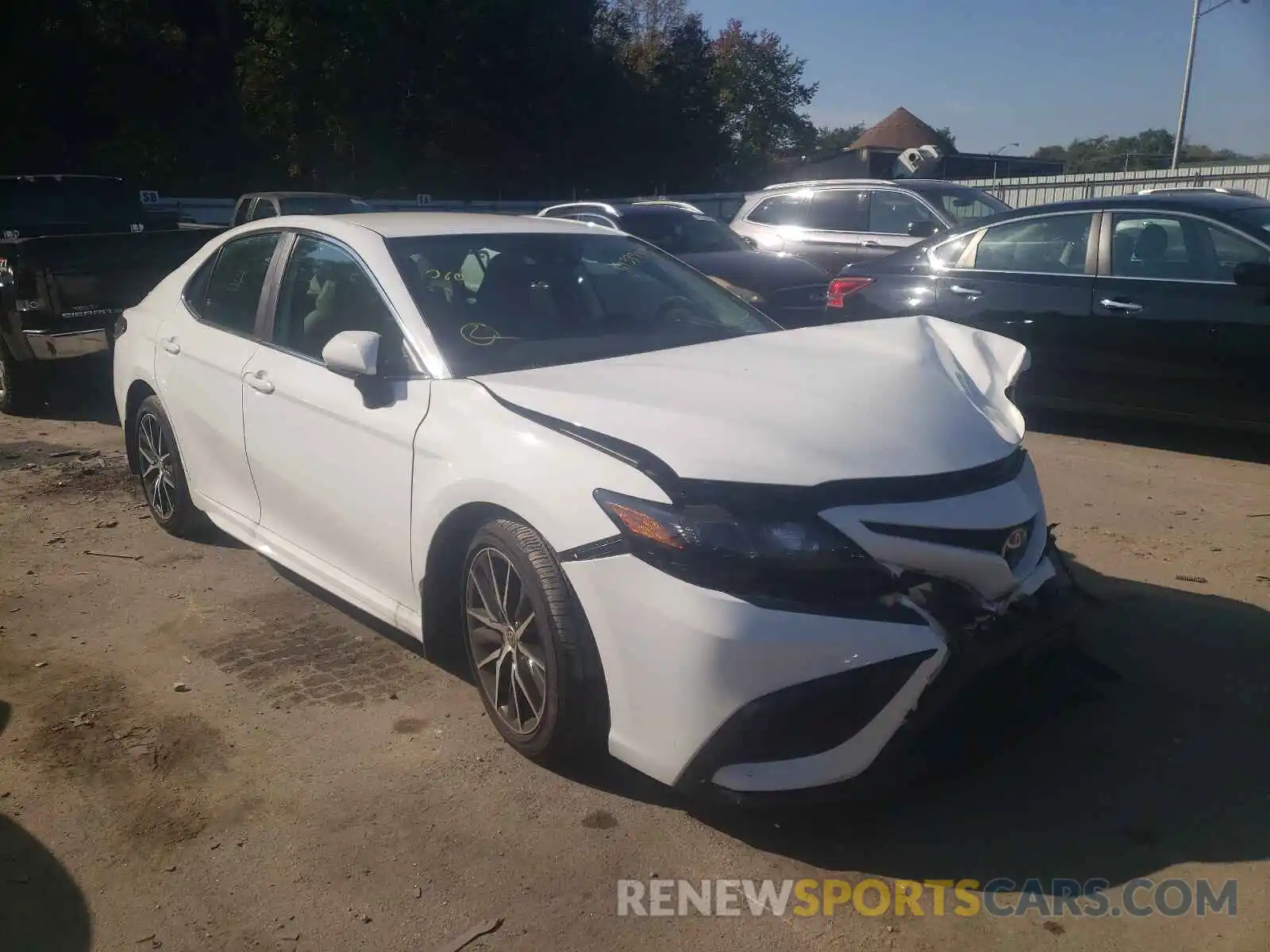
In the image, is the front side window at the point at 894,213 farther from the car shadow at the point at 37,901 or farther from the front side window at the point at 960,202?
the car shadow at the point at 37,901

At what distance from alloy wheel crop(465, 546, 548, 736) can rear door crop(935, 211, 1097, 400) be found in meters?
5.04

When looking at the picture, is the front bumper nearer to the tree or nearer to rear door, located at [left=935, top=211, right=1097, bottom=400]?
rear door, located at [left=935, top=211, right=1097, bottom=400]

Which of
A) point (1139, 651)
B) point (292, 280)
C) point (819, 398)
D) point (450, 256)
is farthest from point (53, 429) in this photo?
point (1139, 651)

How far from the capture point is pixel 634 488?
2.91 metres

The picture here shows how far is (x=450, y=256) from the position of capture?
13.7 ft

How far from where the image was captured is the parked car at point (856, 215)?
39.2 feet

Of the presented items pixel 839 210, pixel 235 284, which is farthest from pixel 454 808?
pixel 839 210

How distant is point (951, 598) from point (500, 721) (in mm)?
1466

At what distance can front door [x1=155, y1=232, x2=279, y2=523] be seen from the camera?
4.72 meters

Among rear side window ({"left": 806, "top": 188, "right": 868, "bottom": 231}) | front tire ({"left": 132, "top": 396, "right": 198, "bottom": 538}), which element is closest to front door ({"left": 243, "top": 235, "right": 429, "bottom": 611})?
front tire ({"left": 132, "top": 396, "right": 198, "bottom": 538})

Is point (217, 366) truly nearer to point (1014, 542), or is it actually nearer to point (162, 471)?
point (162, 471)

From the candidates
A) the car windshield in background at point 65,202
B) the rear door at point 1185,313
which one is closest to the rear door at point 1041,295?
the rear door at point 1185,313

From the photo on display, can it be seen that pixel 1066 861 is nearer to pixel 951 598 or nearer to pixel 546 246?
pixel 951 598

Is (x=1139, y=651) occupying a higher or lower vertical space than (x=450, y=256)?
lower
